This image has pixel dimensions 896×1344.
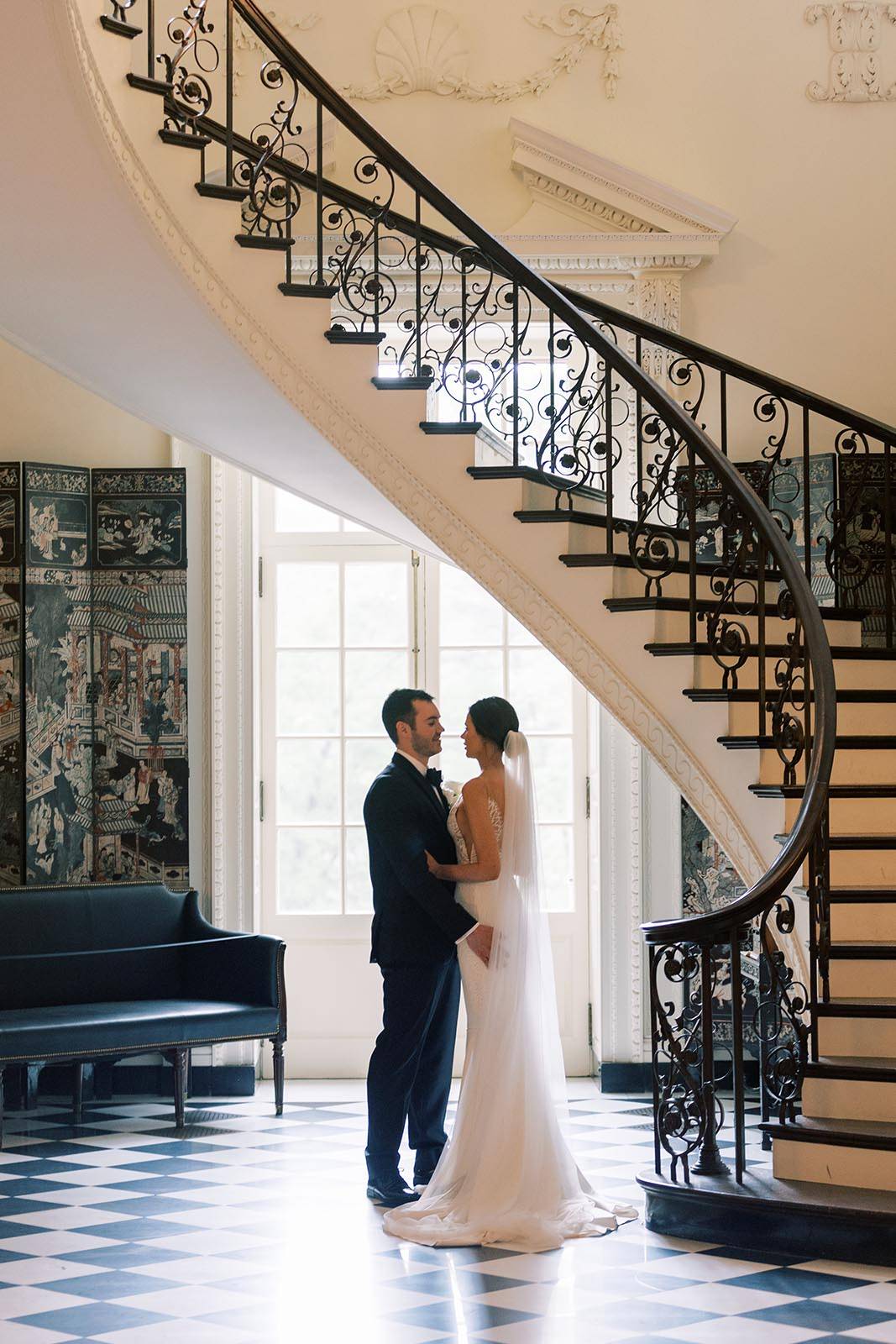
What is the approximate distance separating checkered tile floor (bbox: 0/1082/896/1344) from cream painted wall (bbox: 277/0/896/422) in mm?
4116

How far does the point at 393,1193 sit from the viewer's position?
18.0 feet

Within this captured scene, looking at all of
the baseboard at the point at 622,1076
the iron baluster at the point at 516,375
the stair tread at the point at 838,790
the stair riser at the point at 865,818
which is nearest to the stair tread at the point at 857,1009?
the stair tread at the point at 838,790

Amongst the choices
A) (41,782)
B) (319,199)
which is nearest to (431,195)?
(319,199)

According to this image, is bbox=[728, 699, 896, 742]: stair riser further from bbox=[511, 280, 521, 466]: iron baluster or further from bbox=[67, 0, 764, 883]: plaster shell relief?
bbox=[511, 280, 521, 466]: iron baluster

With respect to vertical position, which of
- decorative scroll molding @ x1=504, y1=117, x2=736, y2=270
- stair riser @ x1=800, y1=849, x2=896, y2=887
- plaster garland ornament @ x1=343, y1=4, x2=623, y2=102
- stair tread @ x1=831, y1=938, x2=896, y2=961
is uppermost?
plaster garland ornament @ x1=343, y1=4, x2=623, y2=102

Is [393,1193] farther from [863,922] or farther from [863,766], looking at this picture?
[863,766]

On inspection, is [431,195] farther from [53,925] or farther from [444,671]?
[53,925]

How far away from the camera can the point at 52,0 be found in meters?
4.80

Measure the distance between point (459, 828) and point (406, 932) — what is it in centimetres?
40

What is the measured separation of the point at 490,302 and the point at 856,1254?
5.02m

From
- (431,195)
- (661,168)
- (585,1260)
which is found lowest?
(585,1260)

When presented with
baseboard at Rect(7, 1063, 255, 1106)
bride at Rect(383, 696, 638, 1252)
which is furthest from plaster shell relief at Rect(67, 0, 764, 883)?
baseboard at Rect(7, 1063, 255, 1106)

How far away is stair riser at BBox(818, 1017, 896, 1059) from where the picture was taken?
5008 millimetres

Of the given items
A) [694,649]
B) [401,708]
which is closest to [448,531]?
[401,708]
